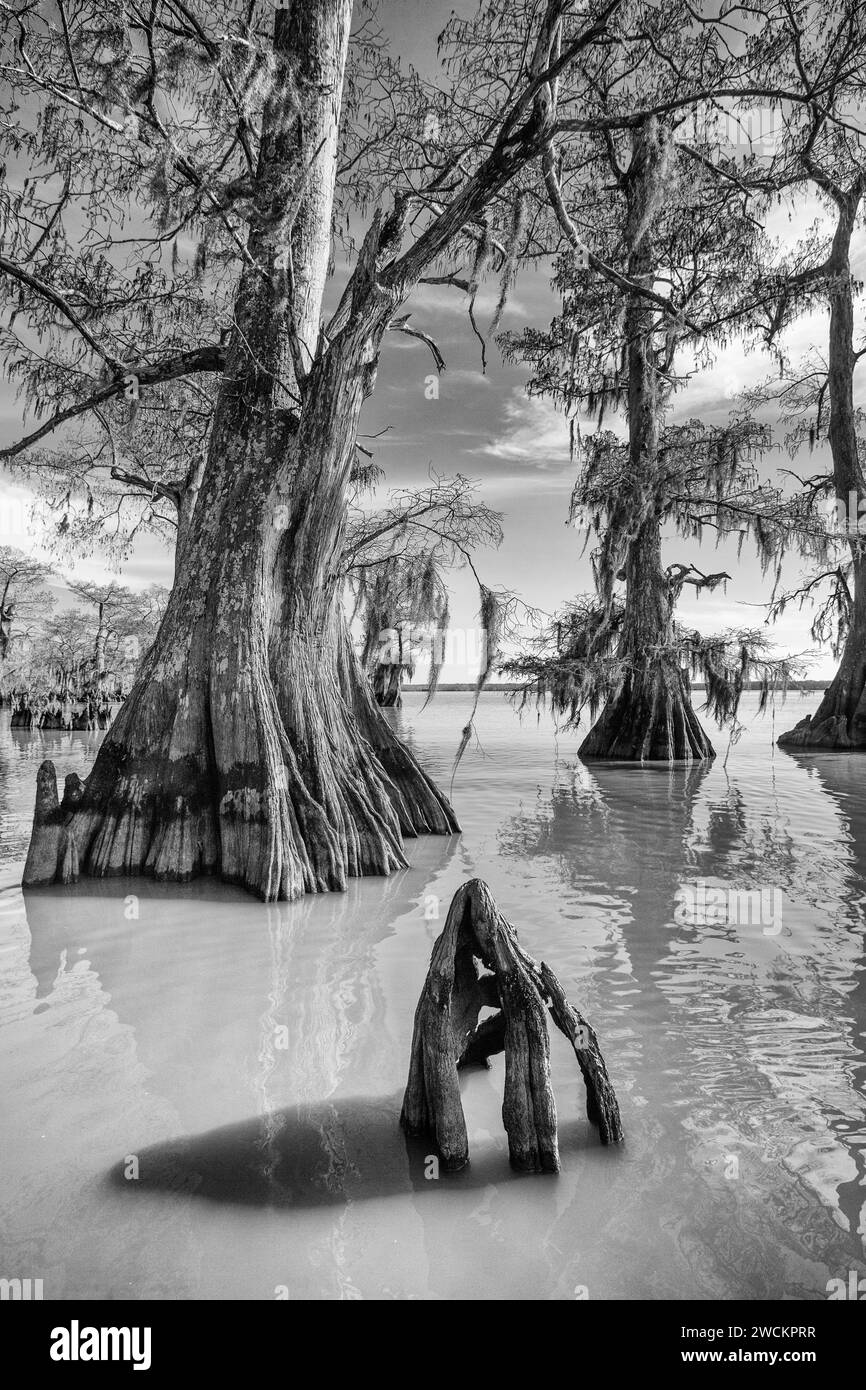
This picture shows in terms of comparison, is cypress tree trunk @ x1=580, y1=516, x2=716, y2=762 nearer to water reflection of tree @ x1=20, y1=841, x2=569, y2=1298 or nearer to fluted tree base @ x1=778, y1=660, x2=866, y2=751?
fluted tree base @ x1=778, y1=660, x2=866, y2=751

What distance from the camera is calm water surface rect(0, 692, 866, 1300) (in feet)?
6.84

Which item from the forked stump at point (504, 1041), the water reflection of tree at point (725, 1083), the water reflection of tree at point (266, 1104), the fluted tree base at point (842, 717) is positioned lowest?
the water reflection of tree at point (266, 1104)

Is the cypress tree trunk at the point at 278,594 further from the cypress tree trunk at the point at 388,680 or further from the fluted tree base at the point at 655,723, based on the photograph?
the cypress tree trunk at the point at 388,680

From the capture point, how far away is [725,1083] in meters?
3.02

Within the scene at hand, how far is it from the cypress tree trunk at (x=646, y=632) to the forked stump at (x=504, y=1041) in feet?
46.2

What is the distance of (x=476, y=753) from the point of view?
797 inches

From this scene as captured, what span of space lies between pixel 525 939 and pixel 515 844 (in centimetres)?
332

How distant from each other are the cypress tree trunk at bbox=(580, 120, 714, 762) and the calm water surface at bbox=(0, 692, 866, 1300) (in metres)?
10.2

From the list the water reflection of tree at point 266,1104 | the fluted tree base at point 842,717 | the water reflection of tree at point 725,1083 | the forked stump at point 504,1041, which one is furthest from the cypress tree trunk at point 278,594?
the fluted tree base at point 842,717

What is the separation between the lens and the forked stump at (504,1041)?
250cm

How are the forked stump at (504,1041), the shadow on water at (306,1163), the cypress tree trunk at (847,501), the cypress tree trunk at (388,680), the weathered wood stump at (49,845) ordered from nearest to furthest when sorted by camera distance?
1. the shadow on water at (306,1163)
2. the forked stump at (504,1041)
3. the weathered wood stump at (49,845)
4. the cypress tree trunk at (847,501)
5. the cypress tree trunk at (388,680)

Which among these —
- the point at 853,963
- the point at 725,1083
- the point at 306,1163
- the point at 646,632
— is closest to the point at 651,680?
the point at 646,632

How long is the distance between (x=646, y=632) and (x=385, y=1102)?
14.7 m

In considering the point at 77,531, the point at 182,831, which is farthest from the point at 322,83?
the point at 77,531
